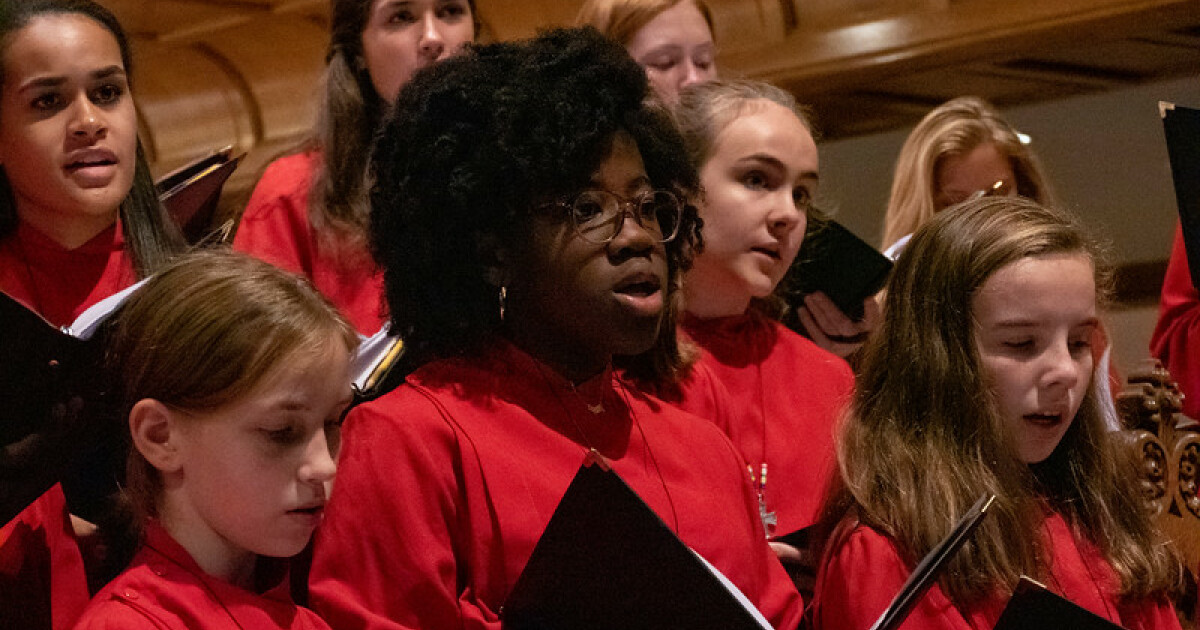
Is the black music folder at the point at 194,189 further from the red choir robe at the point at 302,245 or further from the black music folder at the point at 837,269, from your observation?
the black music folder at the point at 837,269

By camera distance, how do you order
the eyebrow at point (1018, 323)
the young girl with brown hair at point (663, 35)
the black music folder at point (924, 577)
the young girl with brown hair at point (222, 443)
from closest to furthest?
the black music folder at point (924, 577) < the young girl with brown hair at point (222, 443) < the eyebrow at point (1018, 323) < the young girl with brown hair at point (663, 35)

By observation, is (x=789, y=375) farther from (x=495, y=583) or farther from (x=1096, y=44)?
(x=1096, y=44)

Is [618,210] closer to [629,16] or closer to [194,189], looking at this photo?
[194,189]

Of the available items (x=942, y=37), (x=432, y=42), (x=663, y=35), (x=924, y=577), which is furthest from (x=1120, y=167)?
(x=924, y=577)

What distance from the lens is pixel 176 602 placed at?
1351mm

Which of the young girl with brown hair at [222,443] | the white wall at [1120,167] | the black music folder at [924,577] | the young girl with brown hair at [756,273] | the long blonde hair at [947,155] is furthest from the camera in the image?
the white wall at [1120,167]

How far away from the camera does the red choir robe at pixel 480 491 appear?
4.63 feet

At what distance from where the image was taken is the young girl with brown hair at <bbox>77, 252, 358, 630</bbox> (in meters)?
1.38

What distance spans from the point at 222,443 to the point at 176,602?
0.46ft

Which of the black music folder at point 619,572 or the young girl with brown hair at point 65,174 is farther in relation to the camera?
the young girl with brown hair at point 65,174

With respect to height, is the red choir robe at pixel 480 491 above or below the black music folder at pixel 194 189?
below

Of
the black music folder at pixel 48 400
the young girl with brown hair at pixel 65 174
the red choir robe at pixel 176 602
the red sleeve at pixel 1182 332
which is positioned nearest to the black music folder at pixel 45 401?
the black music folder at pixel 48 400

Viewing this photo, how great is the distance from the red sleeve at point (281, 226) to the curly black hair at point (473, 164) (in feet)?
2.00

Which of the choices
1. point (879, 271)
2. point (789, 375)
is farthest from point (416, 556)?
point (879, 271)
